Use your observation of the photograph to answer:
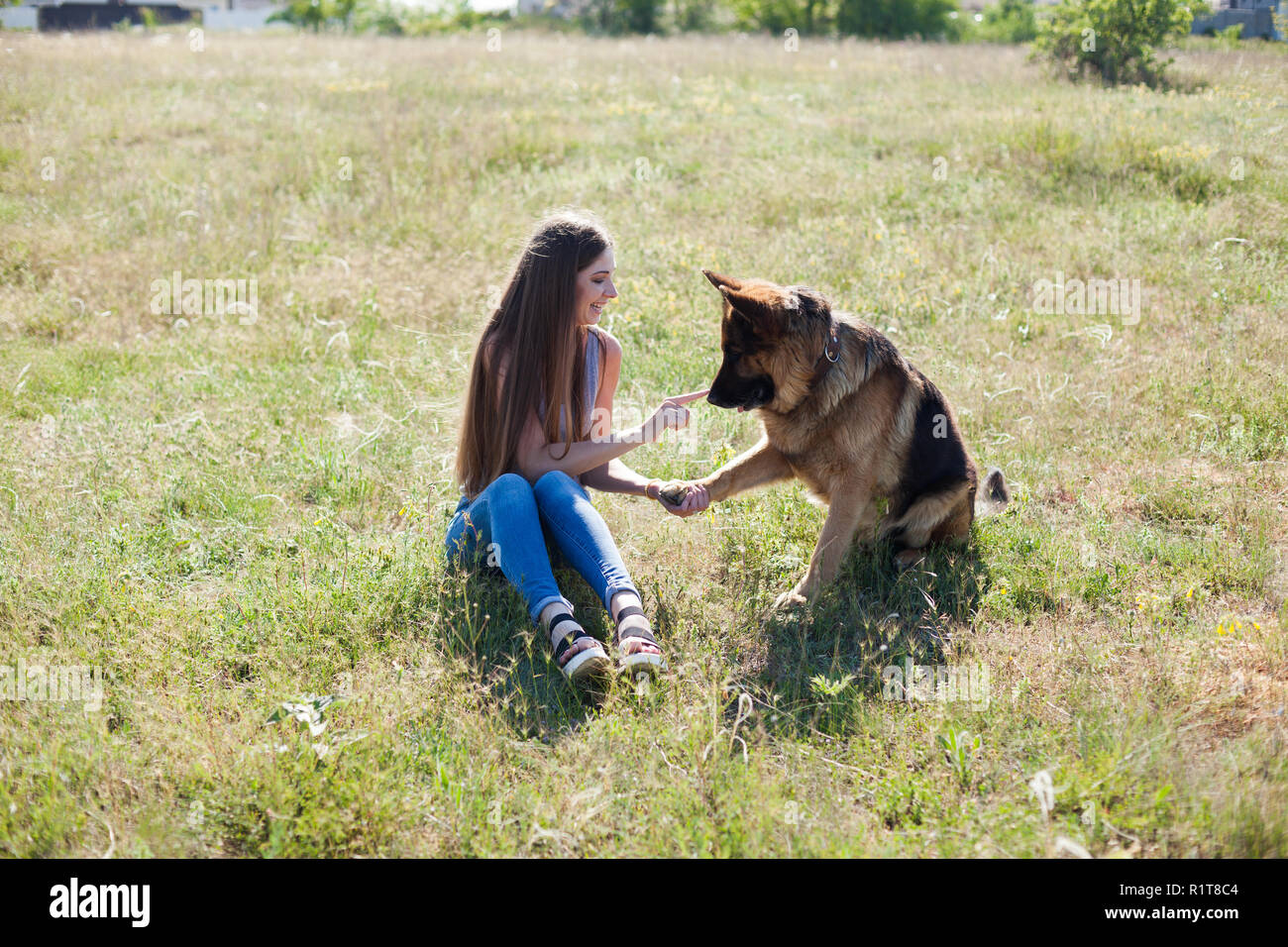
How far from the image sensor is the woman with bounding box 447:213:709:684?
135 inches

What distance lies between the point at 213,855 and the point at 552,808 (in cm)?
101

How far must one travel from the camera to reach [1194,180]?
8906mm

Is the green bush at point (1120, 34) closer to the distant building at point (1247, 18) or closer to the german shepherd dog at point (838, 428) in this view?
the distant building at point (1247, 18)

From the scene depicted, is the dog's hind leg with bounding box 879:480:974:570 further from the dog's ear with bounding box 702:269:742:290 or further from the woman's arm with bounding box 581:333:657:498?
the dog's ear with bounding box 702:269:742:290

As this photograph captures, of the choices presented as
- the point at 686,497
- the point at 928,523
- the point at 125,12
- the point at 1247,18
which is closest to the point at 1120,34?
the point at 1247,18

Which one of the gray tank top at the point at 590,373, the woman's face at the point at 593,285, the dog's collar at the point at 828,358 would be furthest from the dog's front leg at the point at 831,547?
the woman's face at the point at 593,285

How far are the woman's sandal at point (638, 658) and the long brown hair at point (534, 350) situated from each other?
0.91 metres

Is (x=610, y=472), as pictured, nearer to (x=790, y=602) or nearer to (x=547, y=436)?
(x=547, y=436)

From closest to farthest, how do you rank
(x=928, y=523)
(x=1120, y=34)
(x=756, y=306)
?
(x=756, y=306) < (x=928, y=523) < (x=1120, y=34)

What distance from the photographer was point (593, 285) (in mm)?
3711

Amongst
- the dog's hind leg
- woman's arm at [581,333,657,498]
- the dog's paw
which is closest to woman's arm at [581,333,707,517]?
woman's arm at [581,333,657,498]

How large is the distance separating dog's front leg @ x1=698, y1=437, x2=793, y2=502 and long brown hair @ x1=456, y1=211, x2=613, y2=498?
759 mm

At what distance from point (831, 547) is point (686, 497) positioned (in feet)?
2.48

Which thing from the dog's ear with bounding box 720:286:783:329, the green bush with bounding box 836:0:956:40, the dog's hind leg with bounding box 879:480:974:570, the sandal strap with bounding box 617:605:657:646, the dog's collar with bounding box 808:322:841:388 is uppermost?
the green bush with bounding box 836:0:956:40
